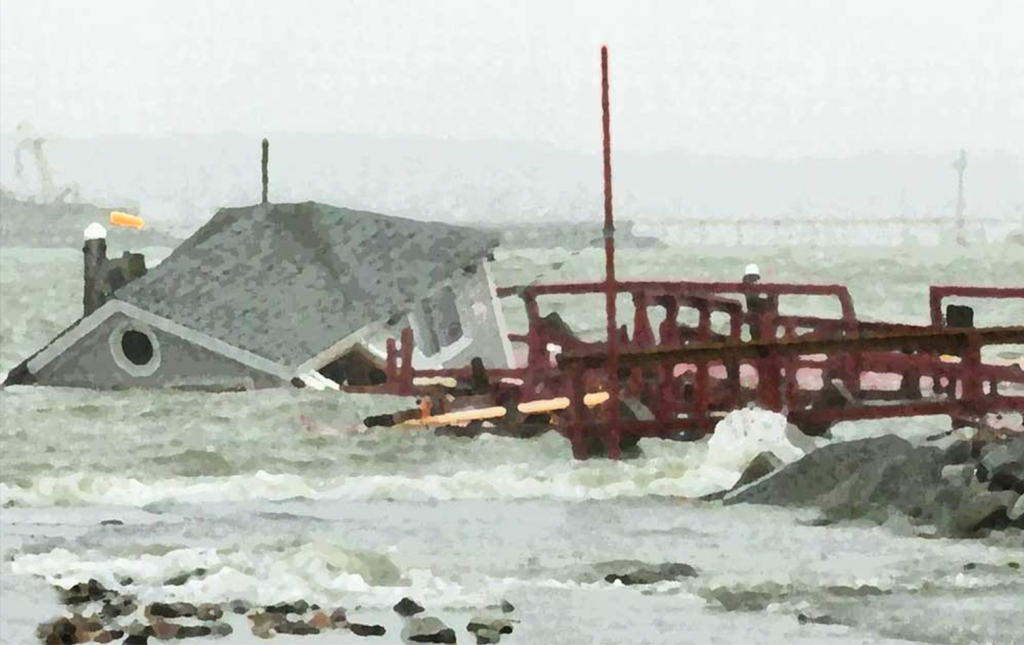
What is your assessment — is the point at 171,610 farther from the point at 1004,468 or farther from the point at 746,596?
the point at 1004,468

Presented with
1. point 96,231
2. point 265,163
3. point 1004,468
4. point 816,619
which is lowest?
point 816,619

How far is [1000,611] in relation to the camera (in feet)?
9.37

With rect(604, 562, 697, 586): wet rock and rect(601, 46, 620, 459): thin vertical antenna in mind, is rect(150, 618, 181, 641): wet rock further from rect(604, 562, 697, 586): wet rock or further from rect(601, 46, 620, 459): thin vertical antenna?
rect(601, 46, 620, 459): thin vertical antenna

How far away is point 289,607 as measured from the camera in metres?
2.91

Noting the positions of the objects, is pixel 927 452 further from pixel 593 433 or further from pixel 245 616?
pixel 245 616

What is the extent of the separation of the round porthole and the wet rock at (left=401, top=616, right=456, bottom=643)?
1.97 meters

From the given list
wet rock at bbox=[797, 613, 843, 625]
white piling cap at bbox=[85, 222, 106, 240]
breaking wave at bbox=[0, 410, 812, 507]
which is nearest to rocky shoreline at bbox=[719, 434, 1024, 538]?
breaking wave at bbox=[0, 410, 812, 507]

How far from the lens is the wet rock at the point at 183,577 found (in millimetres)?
3084

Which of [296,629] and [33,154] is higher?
[33,154]

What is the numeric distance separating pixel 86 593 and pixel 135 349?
66.8 inches

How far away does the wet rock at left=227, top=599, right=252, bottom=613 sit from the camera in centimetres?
290

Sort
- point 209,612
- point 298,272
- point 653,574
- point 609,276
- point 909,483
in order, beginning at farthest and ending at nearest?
point 298,272 → point 609,276 → point 909,483 → point 653,574 → point 209,612

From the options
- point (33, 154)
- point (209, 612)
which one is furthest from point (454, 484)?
point (33, 154)

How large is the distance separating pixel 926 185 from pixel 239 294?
1.81 m
